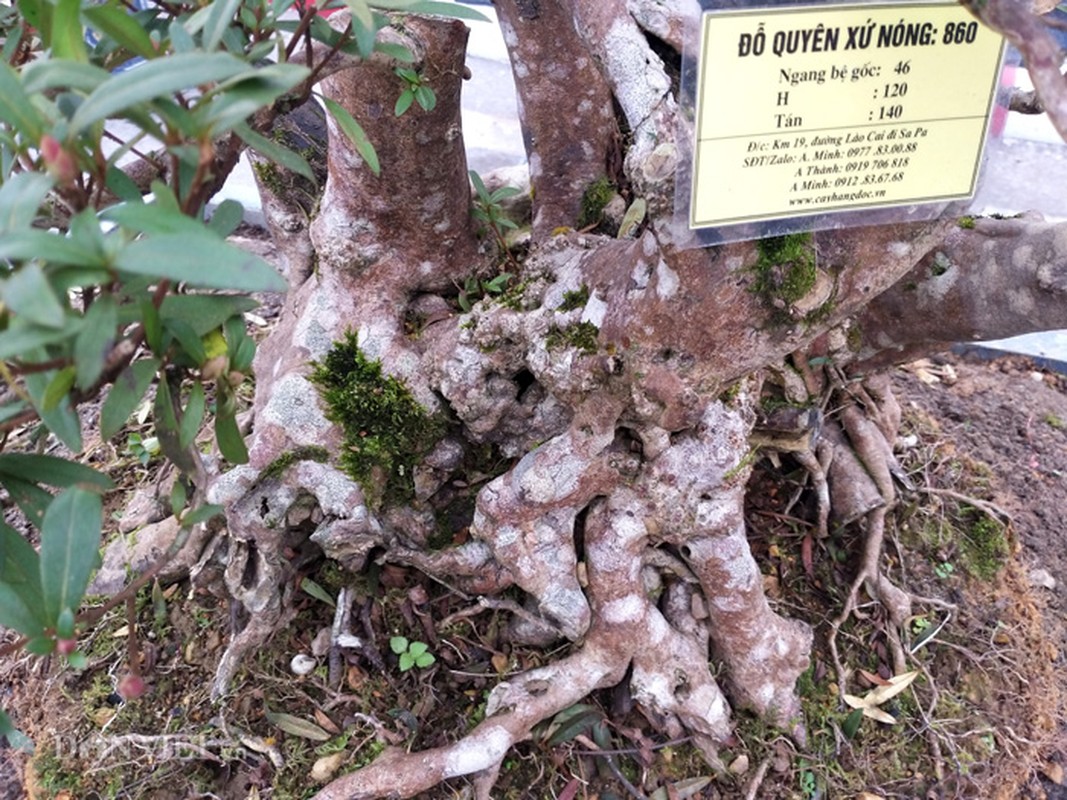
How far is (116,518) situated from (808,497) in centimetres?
153

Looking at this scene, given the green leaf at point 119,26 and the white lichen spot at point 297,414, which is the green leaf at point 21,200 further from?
the white lichen spot at point 297,414

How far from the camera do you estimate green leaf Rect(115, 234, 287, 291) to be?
49 cm

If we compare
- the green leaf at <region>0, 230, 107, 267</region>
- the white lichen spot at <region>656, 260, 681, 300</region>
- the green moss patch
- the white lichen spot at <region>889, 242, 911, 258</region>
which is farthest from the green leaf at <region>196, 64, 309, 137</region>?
the green moss patch

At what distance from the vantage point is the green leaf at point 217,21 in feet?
2.04

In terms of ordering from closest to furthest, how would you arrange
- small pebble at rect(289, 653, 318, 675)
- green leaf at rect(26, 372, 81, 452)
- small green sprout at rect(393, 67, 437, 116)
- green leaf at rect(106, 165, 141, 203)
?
green leaf at rect(26, 372, 81, 452), green leaf at rect(106, 165, 141, 203), small green sprout at rect(393, 67, 437, 116), small pebble at rect(289, 653, 318, 675)

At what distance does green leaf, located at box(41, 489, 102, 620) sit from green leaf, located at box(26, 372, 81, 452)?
46 mm

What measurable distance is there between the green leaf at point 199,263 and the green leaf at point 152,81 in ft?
0.28

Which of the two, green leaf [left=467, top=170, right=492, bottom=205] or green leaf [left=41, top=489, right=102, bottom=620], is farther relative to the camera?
green leaf [left=467, top=170, right=492, bottom=205]

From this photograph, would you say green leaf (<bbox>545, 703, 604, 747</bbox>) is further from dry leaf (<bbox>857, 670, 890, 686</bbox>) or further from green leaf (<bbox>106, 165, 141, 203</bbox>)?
green leaf (<bbox>106, 165, 141, 203</bbox>)

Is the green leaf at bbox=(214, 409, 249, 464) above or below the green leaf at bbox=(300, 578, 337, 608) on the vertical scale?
above

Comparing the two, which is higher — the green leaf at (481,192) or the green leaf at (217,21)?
the green leaf at (217,21)

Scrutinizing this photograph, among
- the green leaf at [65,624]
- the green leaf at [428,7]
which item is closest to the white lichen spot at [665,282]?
the green leaf at [428,7]

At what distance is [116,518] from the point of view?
5.97 feet

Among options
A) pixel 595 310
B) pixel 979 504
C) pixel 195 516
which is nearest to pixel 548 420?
pixel 595 310
